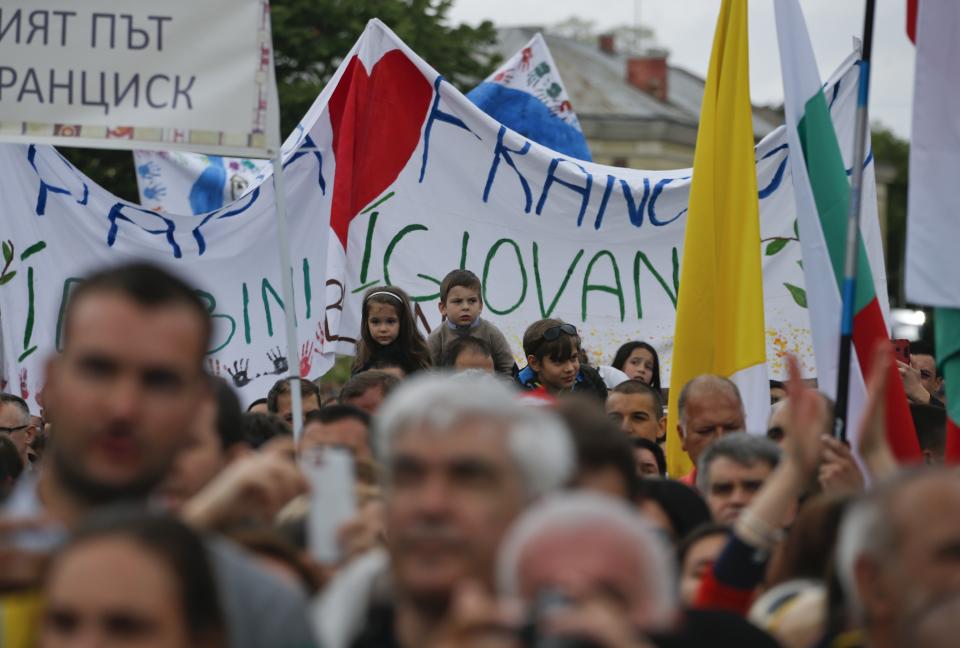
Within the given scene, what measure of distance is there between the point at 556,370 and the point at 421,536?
16.5ft

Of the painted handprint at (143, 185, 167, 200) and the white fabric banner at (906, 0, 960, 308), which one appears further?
the painted handprint at (143, 185, 167, 200)

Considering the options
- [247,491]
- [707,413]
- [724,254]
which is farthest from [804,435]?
[724,254]

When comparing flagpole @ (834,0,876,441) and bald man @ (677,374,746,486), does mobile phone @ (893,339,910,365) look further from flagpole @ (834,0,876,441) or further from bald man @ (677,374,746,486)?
flagpole @ (834,0,876,441)

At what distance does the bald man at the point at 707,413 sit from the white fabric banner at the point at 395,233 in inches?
99.1

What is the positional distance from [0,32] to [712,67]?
3.22 m

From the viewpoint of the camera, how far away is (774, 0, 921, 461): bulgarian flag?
21.4ft

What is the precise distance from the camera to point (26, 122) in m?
6.63

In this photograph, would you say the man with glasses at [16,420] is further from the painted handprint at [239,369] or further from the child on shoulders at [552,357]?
the child on shoulders at [552,357]

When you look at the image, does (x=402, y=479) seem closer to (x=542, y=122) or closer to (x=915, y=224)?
(x=915, y=224)

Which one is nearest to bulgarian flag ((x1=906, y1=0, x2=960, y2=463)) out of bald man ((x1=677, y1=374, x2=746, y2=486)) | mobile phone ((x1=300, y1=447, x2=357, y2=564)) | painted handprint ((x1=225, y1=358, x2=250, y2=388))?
bald man ((x1=677, y1=374, x2=746, y2=486))

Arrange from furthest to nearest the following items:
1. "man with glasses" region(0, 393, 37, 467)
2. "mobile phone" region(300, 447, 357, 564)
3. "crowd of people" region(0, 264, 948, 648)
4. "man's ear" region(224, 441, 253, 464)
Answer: "man with glasses" region(0, 393, 37, 467) → "man's ear" region(224, 441, 253, 464) → "mobile phone" region(300, 447, 357, 564) → "crowd of people" region(0, 264, 948, 648)

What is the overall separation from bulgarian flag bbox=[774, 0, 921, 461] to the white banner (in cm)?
215

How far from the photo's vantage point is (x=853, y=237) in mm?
6047

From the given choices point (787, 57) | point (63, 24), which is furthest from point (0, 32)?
point (787, 57)
